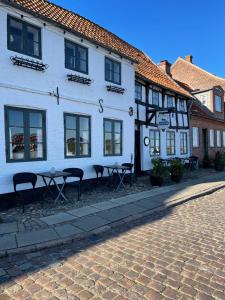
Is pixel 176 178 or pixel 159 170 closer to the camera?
pixel 159 170

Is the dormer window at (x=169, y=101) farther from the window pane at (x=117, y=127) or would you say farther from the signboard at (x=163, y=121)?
the window pane at (x=117, y=127)

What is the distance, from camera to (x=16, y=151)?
759 centimetres

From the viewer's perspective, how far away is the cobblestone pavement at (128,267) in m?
3.39

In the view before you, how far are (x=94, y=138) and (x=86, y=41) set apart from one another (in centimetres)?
337

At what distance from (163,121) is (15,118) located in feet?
25.1

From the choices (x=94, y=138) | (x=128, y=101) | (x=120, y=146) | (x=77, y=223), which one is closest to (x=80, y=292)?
(x=77, y=223)

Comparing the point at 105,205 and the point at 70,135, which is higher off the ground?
the point at 70,135

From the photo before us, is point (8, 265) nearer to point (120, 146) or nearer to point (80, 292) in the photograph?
point (80, 292)

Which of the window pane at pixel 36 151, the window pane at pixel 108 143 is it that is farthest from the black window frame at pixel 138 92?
the window pane at pixel 36 151

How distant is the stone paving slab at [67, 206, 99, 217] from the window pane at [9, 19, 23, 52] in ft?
15.2

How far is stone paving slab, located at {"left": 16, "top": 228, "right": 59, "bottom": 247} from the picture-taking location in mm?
4868

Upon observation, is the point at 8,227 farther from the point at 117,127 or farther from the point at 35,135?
the point at 117,127

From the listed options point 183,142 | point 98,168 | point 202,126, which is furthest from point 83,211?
point 202,126

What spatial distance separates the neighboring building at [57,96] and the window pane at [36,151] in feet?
0.10
